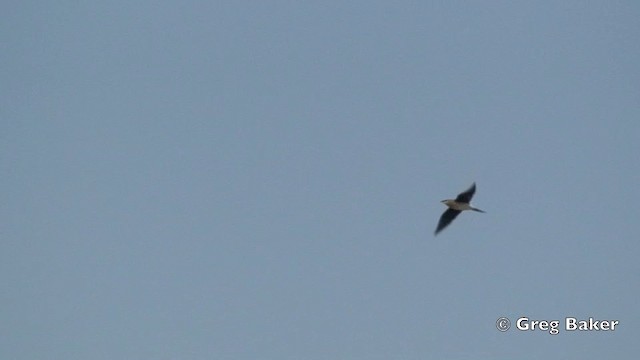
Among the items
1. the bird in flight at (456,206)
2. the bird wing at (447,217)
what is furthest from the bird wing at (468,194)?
the bird wing at (447,217)

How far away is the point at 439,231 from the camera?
23.6 metres

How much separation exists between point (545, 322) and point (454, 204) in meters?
4.56

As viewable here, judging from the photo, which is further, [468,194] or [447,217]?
[447,217]

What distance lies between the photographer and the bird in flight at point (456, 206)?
23.5 metres

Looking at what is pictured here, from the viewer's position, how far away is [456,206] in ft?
78.3

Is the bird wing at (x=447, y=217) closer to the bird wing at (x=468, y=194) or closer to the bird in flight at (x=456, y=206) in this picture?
the bird in flight at (x=456, y=206)

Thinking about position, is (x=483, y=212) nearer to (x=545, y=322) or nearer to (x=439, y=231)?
(x=439, y=231)

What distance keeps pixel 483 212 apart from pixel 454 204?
1657 mm

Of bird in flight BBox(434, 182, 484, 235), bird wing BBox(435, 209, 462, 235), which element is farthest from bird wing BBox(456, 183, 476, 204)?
bird wing BBox(435, 209, 462, 235)

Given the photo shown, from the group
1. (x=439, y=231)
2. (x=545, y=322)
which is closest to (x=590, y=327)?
(x=545, y=322)

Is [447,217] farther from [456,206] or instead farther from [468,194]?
[468,194]

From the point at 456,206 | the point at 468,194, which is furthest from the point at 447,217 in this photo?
the point at 468,194

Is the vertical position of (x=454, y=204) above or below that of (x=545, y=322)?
above

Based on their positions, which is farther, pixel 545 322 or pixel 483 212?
Answer: pixel 545 322
